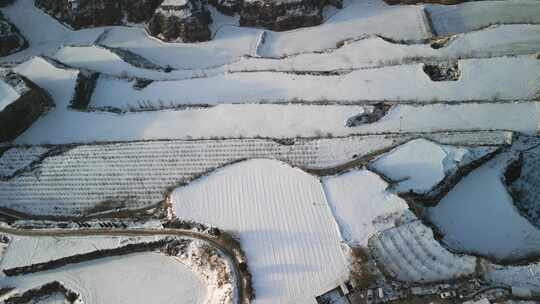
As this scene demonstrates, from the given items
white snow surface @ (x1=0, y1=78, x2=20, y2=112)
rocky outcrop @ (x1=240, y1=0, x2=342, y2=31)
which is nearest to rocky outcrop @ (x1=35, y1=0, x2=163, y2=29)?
rocky outcrop @ (x1=240, y1=0, x2=342, y2=31)

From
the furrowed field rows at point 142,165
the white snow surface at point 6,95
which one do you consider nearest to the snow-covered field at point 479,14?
the furrowed field rows at point 142,165

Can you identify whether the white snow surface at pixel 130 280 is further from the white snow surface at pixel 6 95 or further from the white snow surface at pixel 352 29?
the white snow surface at pixel 352 29

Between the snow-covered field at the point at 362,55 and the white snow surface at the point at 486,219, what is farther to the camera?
the snow-covered field at the point at 362,55

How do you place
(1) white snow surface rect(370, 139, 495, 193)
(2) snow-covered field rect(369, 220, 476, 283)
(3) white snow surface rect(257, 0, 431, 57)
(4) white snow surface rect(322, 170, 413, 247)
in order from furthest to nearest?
(3) white snow surface rect(257, 0, 431, 57), (1) white snow surface rect(370, 139, 495, 193), (4) white snow surface rect(322, 170, 413, 247), (2) snow-covered field rect(369, 220, 476, 283)

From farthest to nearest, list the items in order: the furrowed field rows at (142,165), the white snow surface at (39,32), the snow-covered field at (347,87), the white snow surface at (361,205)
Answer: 1. the white snow surface at (39,32)
2. the snow-covered field at (347,87)
3. the furrowed field rows at (142,165)
4. the white snow surface at (361,205)

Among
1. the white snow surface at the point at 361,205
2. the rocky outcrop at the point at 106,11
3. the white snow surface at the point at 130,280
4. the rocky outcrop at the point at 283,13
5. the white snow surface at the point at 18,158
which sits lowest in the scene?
the white snow surface at the point at 130,280

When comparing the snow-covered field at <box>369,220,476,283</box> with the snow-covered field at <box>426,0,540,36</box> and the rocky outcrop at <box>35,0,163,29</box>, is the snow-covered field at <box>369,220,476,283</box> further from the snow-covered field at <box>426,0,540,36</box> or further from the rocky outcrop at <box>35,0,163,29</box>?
the rocky outcrop at <box>35,0,163,29</box>

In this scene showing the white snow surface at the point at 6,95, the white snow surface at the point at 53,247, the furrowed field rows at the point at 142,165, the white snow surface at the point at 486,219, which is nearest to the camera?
the white snow surface at the point at 486,219

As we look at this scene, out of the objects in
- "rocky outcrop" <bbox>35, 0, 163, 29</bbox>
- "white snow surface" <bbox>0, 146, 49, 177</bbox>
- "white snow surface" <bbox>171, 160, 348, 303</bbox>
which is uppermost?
"rocky outcrop" <bbox>35, 0, 163, 29</bbox>

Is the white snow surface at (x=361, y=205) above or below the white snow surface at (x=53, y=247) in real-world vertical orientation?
above
